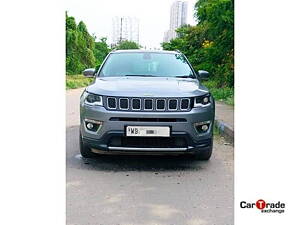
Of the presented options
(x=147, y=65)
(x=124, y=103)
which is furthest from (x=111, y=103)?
(x=147, y=65)

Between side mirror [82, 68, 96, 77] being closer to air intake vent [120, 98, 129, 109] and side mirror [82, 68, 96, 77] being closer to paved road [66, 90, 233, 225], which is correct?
paved road [66, 90, 233, 225]

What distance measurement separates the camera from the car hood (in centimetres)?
361

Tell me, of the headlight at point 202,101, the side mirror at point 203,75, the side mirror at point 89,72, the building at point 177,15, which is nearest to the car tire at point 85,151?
the side mirror at point 89,72

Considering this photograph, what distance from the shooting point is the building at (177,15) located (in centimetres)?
278

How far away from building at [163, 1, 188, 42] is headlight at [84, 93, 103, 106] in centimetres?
104

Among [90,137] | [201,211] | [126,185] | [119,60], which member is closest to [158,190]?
[126,185]

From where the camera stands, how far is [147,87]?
3.68m
